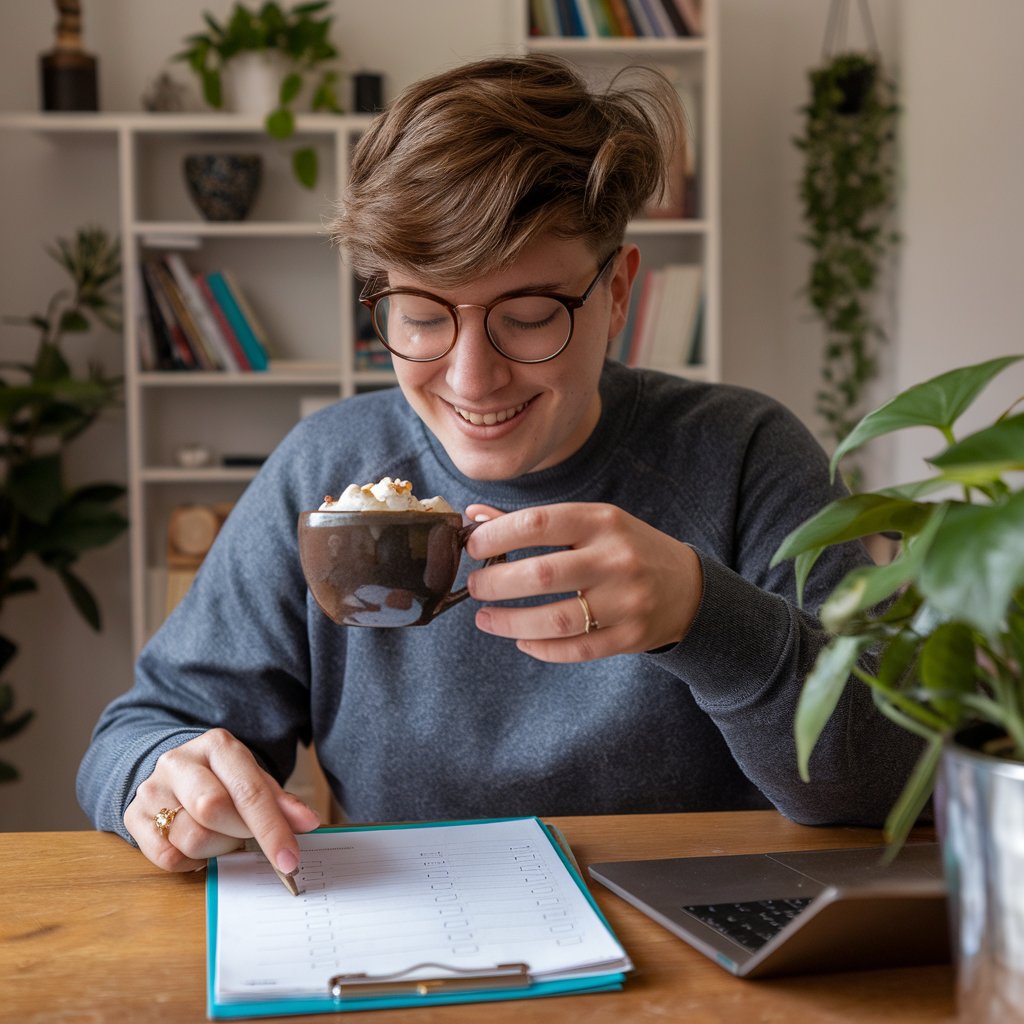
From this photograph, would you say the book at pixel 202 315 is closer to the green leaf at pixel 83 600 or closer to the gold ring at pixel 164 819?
the green leaf at pixel 83 600

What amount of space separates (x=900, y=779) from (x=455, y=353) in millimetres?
605

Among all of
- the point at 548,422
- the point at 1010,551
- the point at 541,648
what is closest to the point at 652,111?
the point at 548,422

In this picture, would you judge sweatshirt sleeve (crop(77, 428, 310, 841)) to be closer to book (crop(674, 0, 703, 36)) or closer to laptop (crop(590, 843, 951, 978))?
laptop (crop(590, 843, 951, 978))

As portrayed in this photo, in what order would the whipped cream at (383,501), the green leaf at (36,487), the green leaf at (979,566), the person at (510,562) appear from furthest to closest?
1. the green leaf at (36,487)
2. the person at (510,562)
3. the whipped cream at (383,501)
4. the green leaf at (979,566)

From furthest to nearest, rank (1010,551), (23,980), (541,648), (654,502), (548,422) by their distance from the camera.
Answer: (654,502) < (548,422) < (541,648) < (23,980) < (1010,551)

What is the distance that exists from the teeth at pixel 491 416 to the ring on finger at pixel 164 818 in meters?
0.52

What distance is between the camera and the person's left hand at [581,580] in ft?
2.95

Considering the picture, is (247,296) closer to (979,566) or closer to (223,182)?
(223,182)

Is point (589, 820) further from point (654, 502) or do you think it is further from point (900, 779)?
point (654, 502)

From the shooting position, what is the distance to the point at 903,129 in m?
3.42

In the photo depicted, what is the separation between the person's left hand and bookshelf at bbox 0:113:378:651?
243cm

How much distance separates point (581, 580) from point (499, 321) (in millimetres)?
413

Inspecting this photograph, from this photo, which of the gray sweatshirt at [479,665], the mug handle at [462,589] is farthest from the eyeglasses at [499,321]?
the mug handle at [462,589]

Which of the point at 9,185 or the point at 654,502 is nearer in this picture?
the point at 654,502
